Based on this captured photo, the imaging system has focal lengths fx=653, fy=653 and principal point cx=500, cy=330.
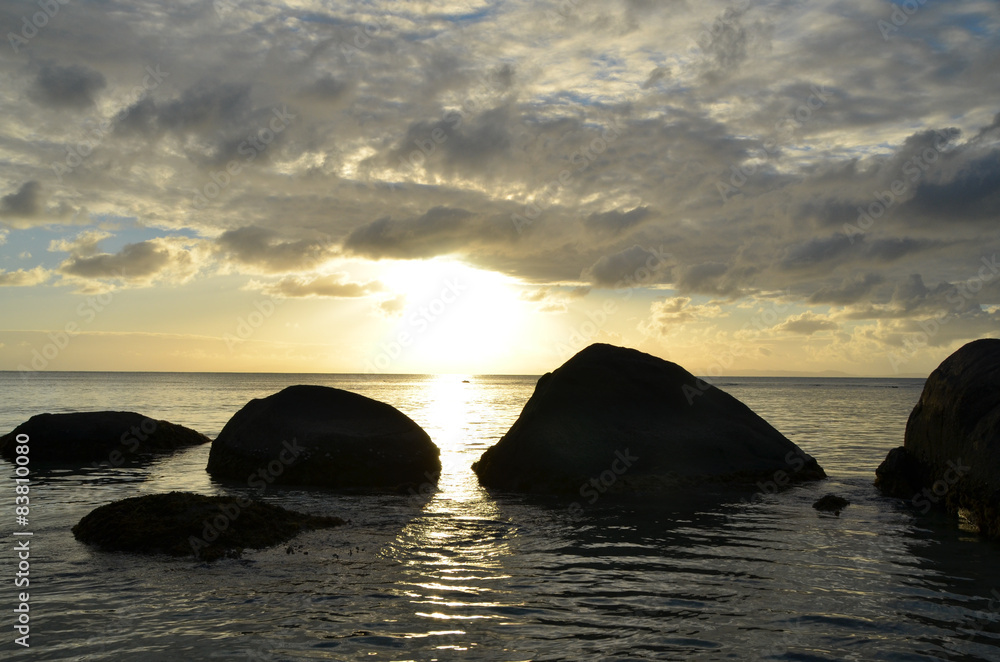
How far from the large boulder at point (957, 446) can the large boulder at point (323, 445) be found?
39.4ft

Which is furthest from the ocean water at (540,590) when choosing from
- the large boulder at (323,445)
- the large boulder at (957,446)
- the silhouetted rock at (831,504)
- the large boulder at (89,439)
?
the large boulder at (89,439)

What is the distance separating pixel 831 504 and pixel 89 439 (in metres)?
22.8

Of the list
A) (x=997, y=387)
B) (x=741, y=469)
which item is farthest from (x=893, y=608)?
(x=741, y=469)

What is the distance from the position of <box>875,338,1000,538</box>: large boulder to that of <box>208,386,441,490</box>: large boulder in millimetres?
12002

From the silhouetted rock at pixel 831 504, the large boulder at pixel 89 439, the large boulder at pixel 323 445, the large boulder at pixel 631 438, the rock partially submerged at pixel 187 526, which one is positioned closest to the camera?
the rock partially submerged at pixel 187 526

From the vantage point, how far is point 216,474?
18.5 m

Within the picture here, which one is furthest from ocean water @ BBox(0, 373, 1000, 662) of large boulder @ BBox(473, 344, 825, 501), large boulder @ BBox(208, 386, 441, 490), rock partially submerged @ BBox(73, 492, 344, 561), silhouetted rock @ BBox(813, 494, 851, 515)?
large boulder @ BBox(208, 386, 441, 490)

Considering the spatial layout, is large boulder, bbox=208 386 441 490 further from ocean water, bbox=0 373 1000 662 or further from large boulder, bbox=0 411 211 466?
large boulder, bbox=0 411 211 466

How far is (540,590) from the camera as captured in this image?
839 cm

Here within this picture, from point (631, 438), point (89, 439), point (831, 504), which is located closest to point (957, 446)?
point (831, 504)

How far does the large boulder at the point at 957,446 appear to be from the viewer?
1234 centimetres

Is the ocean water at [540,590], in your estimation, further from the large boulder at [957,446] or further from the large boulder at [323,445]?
the large boulder at [323,445]

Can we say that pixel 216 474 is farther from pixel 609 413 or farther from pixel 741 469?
pixel 741 469

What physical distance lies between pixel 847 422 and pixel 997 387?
2981 cm
